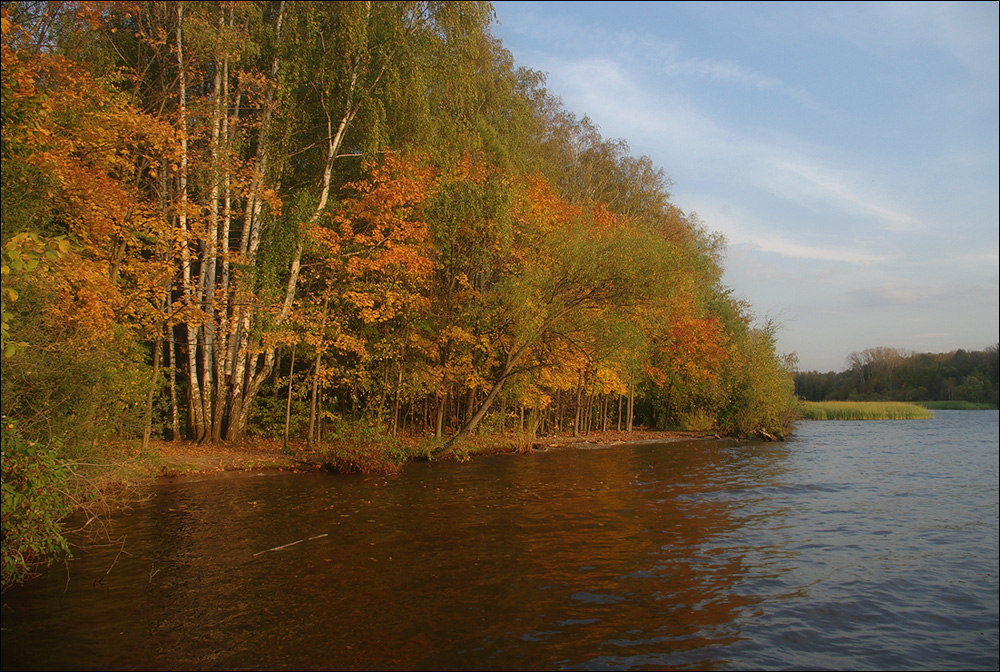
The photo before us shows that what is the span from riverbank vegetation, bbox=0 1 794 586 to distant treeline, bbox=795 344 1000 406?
6.81 m

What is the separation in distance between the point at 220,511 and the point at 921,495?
47.5 ft

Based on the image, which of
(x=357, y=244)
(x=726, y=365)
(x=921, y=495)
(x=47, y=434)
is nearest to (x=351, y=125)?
(x=357, y=244)

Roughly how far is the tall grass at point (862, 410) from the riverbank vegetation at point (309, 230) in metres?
22.6

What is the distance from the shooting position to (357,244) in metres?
19.8

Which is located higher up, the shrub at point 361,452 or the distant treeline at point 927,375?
the distant treeline at point 927,375

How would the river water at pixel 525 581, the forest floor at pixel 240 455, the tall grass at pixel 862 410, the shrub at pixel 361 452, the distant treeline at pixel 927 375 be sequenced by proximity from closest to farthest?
the river water at pixel 525 581 < the distant treeline at pixel 927 375 < the forest floor at pixel 240 455 < the shrub at pixel 361 452 < the tall grass at pixel 862 410

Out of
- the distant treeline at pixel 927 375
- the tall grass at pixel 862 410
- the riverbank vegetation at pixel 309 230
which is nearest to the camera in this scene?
the distant treeline at pixel 927 375

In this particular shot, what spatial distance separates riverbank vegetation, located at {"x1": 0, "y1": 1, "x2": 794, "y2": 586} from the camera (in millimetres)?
13953

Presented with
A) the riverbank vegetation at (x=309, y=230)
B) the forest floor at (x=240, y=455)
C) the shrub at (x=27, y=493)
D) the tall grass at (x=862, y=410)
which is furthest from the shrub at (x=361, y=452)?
the tall grass at (x=862, y=410)

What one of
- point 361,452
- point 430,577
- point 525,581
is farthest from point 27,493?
point 361,452

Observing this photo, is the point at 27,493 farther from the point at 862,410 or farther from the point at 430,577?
the point at 862,410

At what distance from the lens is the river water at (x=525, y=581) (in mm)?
6293

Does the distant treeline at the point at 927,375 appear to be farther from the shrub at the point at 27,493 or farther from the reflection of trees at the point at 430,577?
the shrub at the point at 27,493

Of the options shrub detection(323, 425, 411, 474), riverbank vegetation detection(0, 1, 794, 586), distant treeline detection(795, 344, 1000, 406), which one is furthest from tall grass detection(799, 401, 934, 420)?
shrub detection(323, 425, 411, 474)
